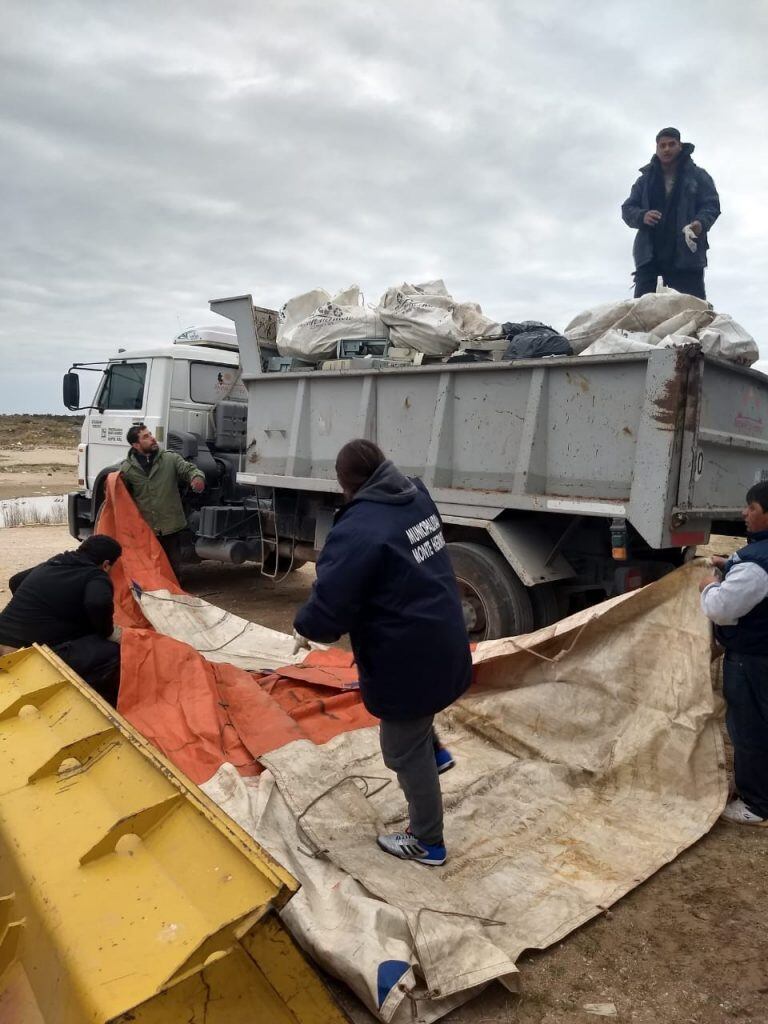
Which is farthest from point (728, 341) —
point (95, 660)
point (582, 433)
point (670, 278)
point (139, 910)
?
point (139, 910)

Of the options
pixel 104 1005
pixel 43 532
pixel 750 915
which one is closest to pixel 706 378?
pixel 750 915

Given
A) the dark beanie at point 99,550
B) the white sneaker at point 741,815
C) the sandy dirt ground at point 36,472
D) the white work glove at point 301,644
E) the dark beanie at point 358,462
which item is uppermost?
the dark beanie at point 358,462

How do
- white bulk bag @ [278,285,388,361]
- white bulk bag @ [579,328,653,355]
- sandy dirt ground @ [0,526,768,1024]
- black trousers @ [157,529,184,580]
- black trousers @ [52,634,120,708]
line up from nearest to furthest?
sandy dirt ground @ [0,526,768,1024], black trousers @ [52,634,120,708], white bulk bag @ [579,328,653,355], white bulk bag @ [278,285,388,361], black trousers @ [157,529,184,580]

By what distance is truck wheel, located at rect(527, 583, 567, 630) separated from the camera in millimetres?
5273

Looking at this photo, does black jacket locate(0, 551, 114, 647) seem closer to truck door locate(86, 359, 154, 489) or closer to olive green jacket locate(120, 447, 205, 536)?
olive green jacket locate(120, 447, 205, 536)

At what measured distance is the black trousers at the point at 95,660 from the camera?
4.29m

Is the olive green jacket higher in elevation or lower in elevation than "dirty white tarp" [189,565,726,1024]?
higher

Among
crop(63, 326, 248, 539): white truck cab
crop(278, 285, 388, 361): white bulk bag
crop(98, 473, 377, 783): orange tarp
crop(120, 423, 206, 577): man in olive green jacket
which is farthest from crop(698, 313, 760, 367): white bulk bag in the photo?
crop(63, 326, 248, 539): white truck cab

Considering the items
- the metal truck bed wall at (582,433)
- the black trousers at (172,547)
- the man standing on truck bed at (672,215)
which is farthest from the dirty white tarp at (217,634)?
the man standing on truck bed at (672,215)

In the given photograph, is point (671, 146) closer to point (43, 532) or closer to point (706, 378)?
point (706, 378)

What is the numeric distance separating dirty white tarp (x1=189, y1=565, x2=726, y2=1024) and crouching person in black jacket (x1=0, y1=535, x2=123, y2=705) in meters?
1.30

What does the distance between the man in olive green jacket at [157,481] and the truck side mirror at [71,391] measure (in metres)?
2.16

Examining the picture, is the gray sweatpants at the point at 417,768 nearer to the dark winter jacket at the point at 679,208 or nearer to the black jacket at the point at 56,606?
the black jacket at the point at 56,606

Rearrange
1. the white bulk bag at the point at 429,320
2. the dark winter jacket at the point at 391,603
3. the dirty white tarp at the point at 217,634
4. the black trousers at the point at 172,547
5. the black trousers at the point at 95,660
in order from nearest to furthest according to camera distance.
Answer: the dark winter jacket at the point at 391,603, the black trousers at the point at 95,660, the dirty white tarp at the point at 217,634, the white bulk bag at the point at 429,320, the black trousers at the point at 172,547
